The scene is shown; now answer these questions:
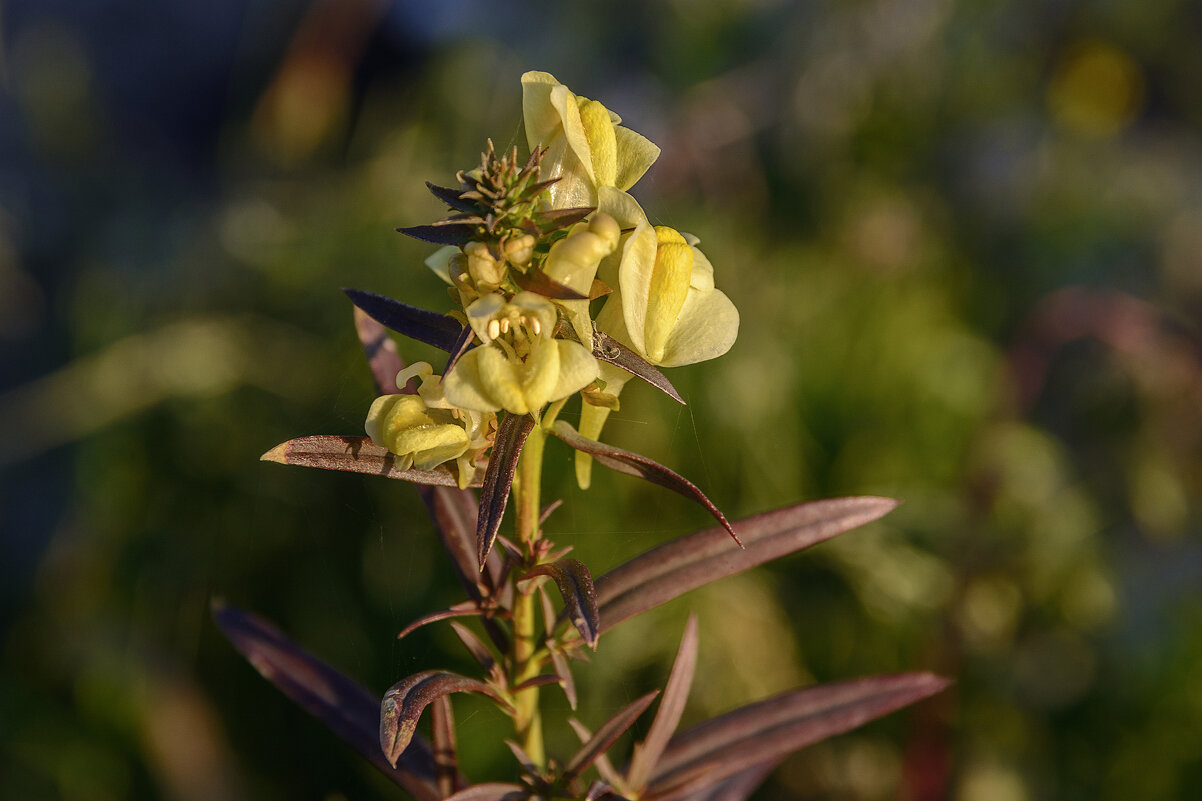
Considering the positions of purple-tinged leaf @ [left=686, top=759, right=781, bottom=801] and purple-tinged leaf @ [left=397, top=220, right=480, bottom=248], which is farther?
purple-tinged leaf @ [left=686, top=759, right=781, bottom=801]

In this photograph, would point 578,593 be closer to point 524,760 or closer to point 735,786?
point 524,760

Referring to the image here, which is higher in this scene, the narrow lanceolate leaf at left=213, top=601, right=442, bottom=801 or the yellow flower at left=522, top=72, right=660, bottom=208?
the yellow flower at left=522, top=72, right=660, bottom=208

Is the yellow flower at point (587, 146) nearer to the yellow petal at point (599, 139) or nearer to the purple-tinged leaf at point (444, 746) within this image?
the yellow petal at point (599, 139)

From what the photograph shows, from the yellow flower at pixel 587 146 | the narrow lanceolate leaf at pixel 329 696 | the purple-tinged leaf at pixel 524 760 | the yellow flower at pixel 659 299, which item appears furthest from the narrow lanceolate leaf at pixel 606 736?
the yellow flower at pixel 587 146

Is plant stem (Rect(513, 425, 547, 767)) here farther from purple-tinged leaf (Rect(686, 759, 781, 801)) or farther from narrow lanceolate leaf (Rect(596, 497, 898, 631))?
purple-tinged leaf (Rect(686, 759, 781, 801))

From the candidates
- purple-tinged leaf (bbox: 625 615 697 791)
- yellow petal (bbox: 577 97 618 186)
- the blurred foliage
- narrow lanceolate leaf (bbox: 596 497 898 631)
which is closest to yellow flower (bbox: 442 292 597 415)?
yellow petal (bbox: 577 97 618 186)

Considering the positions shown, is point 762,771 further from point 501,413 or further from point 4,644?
point 4,644

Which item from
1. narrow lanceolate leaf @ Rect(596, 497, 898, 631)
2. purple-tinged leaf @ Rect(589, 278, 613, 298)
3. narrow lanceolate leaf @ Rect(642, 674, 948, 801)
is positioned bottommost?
narrow lanceolate leaf @ Rect(642, 674, 948, 801)

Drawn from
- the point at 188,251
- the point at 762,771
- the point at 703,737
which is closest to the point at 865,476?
the point at 762,771
